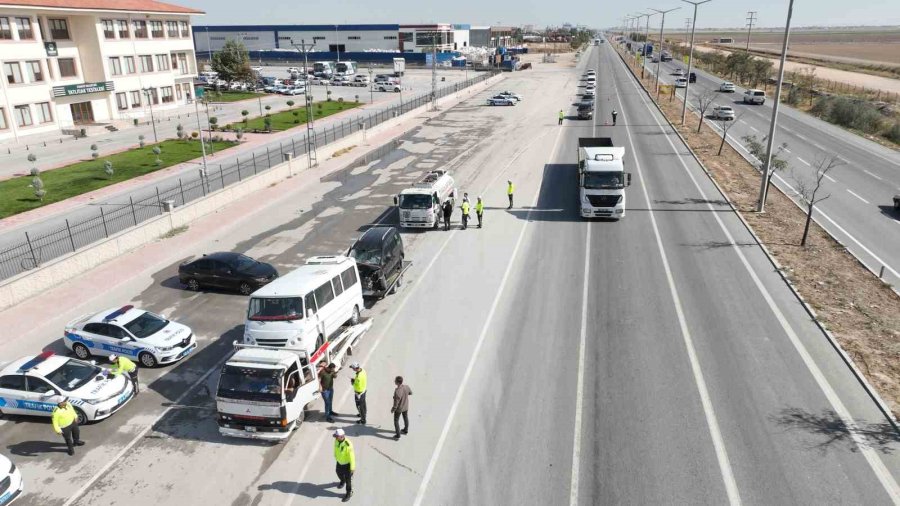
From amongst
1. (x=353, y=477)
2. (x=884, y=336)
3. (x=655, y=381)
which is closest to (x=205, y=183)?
(x=353, y=477)

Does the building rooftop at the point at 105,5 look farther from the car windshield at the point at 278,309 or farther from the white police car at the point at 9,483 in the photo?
the white police car at the point at 9,483

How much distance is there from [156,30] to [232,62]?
56.8ft

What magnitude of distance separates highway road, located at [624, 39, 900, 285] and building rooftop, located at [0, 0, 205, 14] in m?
57.9

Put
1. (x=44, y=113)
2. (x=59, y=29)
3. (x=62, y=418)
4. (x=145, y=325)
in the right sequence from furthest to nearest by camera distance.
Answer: (x=59, y=29) → (x=44, y=113) → (x=145, y=325) → (x=62, y=418)

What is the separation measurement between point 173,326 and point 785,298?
20245 mm

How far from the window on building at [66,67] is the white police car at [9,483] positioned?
51.7 m

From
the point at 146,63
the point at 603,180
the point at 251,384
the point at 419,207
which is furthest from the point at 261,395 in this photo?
the point at 146,63

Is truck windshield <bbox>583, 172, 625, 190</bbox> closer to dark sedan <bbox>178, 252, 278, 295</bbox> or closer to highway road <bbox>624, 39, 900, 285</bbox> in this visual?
highway road <bbox>624, 39, 900, 285</bbox>

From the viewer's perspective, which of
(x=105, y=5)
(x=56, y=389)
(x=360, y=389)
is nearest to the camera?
(x=360, y=389)

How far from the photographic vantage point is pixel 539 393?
47.2ft

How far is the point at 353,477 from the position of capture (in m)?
11.8

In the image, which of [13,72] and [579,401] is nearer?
[579,401]

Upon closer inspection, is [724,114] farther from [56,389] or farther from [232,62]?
[232,62]

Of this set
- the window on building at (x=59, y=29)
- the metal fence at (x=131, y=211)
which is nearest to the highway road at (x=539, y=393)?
the metal fence at (x=131, y=211)
